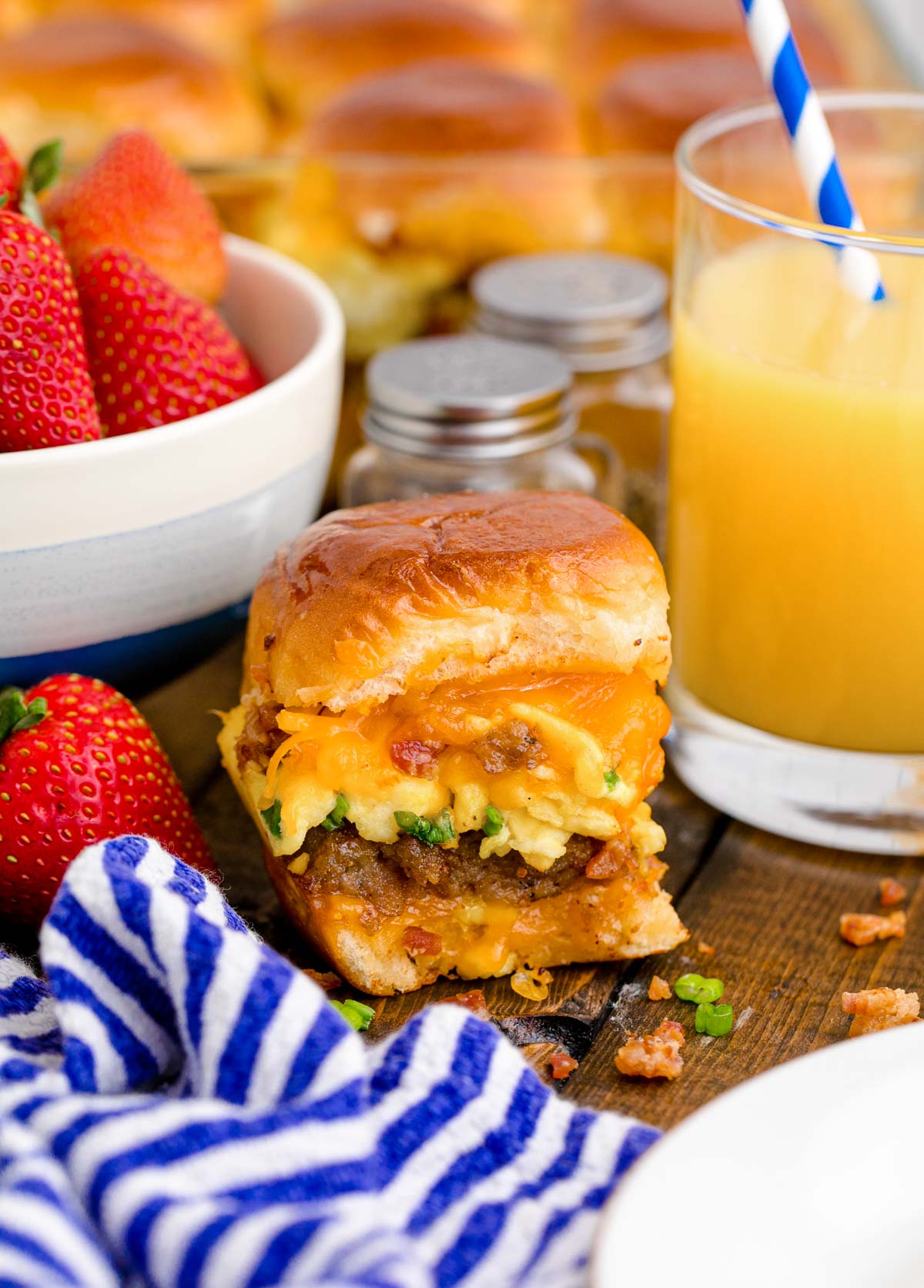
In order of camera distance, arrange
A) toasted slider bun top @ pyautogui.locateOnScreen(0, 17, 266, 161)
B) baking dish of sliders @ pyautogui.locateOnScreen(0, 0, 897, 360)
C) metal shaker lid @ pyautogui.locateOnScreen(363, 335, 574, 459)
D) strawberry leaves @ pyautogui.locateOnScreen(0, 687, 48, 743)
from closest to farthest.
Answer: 1. strawberry leaves @ pyautogui.locateOnScreen(0, 687, 48, 743)
2. metal shaker lid @ pyautogui.locateOnScreen(363, 335, 574, 459)
3. baking dish of sliders @ pyautogui.locateOnScreen(0, 0, 897, 360)
4. toasted slider bun top @ pyautogui.locateOnScreen(0, 17, 266, 161)

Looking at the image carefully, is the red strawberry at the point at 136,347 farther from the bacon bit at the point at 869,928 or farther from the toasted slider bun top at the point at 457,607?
the bacon bit at the point at 869,928

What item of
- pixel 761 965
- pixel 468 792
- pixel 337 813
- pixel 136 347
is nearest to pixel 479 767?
pixel 468 792

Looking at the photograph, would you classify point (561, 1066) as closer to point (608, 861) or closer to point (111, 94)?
point (608, 861)

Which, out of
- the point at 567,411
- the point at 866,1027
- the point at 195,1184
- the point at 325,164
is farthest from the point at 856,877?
the point at 325,164

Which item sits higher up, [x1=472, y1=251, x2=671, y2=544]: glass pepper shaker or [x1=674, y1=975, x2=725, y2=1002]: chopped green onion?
[x1=472, y1=251, x2=671, y2=544]: glass pepper shaker

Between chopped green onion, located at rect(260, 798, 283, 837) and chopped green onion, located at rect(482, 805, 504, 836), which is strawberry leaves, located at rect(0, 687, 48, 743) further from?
chopped green onion, located at rect(482, 805, 504, 836)

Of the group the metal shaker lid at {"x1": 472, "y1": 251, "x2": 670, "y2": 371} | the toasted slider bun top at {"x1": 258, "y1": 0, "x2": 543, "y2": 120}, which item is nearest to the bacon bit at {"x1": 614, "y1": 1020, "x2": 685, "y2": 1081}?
the metal shaker lid at {"x1": 472, "y1": 251, "x2": 670, "y2": 371}

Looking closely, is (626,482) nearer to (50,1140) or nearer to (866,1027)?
(866,1027)
